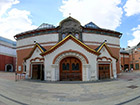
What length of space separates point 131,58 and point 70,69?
43.2m

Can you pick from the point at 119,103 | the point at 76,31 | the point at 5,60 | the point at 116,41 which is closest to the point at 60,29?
the point at 76,31

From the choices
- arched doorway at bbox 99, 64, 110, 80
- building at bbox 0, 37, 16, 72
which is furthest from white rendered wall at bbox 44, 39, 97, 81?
building at bbox 0, 37, 16, 72

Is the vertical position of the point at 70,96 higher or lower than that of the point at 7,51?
Result: lower

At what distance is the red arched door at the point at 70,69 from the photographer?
455 inches

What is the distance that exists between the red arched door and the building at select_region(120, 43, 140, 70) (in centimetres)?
3814

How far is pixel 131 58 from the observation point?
139 feet

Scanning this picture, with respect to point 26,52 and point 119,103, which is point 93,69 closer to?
point 119,103

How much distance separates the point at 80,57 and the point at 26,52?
16.3 metres

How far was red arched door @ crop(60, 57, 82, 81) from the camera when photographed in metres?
11.6

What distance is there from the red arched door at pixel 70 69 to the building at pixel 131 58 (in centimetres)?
3814

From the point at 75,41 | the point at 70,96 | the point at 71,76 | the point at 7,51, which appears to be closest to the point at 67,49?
the point at 75,41

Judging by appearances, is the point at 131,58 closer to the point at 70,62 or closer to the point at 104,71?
the point at 104,71

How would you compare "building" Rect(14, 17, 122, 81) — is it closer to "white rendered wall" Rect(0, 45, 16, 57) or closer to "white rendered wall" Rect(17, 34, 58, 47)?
"white rendered wall" Rect(17, 34, 58, 47)

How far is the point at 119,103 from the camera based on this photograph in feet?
16.1
